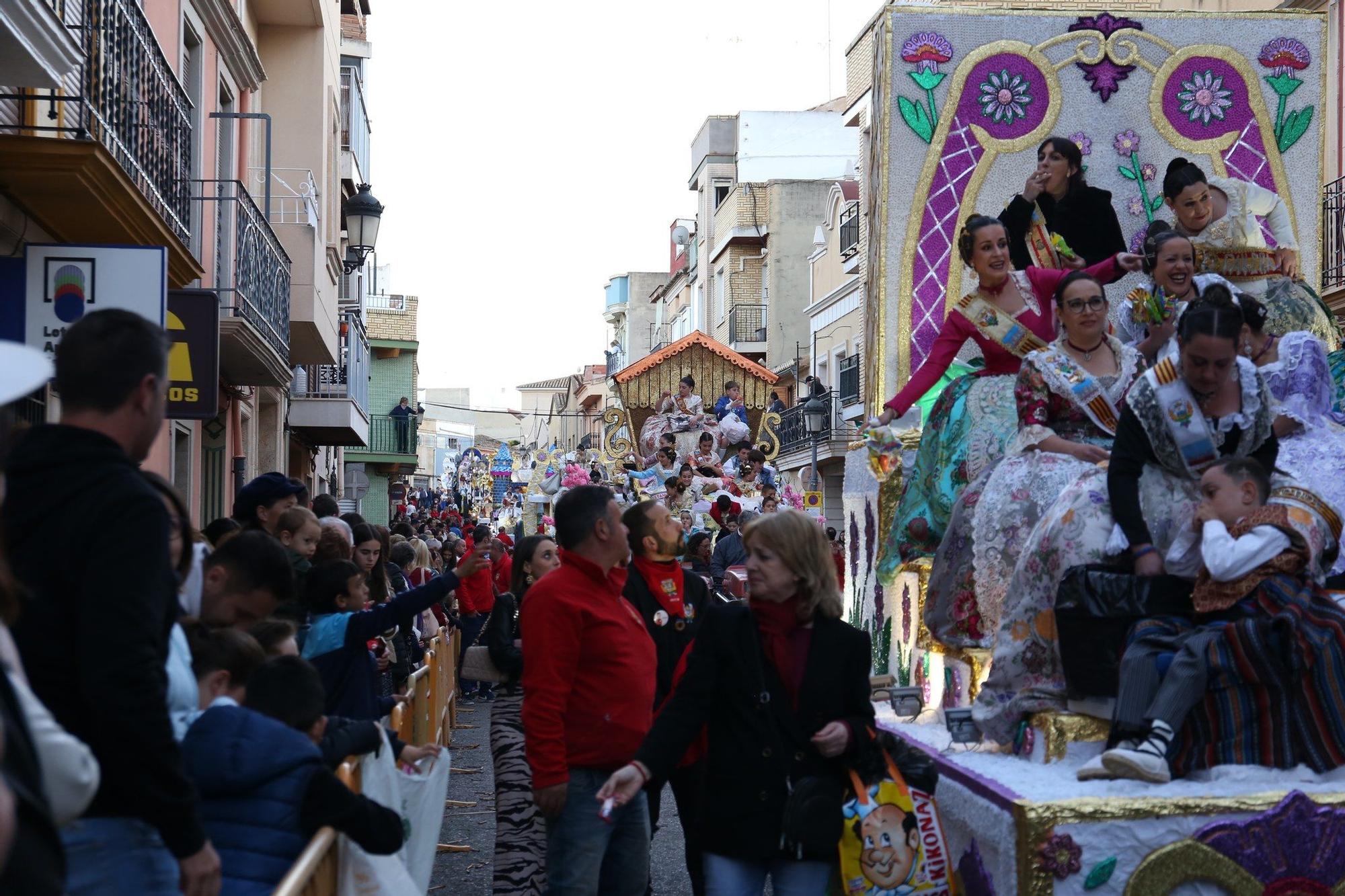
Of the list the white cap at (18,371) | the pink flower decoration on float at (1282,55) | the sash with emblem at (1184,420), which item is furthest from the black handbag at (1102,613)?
the pink flower decoration on float at (1282,55)

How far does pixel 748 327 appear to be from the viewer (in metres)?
51.8

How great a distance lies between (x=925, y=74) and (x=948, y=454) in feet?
9.40

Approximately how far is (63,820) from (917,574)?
5.46 meters

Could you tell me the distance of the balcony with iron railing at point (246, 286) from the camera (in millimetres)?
14031

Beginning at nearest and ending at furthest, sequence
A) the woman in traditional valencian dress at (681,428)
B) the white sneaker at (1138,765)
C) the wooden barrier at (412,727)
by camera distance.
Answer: the wooden barrier at (412,727)
the white sneaker at (1138,765)
the woman in traditional valencian dress at (681,428)

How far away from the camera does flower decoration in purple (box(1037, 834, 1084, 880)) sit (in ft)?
15.9

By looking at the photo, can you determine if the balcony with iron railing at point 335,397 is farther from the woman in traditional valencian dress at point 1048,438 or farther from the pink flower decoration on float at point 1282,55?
the woman in traditional valencian dress at point 1048,438

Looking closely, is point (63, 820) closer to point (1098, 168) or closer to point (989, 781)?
point (989, 781)

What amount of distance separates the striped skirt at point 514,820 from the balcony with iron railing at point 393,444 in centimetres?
3782

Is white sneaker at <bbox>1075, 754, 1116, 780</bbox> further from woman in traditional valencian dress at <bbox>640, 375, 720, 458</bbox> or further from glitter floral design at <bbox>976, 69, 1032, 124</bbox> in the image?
woman in traditional valencian dress at <bbox>640, 375, 720, 458</bbox>

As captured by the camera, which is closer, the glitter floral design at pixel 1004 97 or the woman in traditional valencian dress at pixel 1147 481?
the woman in traditional valencian dress at pixel 1147 481

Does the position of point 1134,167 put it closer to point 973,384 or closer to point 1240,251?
point 1240,251

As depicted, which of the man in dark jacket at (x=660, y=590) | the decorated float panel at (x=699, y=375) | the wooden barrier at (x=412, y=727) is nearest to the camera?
the wooden barrier at (x=412, y=727)

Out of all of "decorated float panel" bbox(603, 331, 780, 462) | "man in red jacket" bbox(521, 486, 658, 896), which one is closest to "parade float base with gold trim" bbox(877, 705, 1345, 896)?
"man in red jacket" bbox(521, 486, 658, 896)
